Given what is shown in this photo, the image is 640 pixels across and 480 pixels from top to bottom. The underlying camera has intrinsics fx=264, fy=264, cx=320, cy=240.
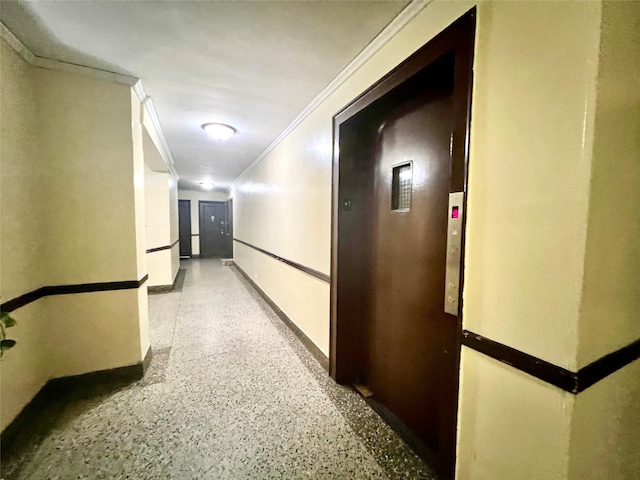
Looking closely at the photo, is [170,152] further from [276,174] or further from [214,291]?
[214,291]

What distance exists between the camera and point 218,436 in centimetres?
155

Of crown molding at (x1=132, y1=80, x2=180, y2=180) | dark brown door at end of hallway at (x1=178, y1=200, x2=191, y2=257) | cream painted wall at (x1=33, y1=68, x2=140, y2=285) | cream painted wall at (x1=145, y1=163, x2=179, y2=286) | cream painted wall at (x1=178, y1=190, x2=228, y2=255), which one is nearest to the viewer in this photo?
cream painted wall at (x1=33, y1=68, x2=140, y2=285)

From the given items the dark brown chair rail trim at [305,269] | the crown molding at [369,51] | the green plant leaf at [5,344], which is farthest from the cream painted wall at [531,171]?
the green plant leaf at [5,344]

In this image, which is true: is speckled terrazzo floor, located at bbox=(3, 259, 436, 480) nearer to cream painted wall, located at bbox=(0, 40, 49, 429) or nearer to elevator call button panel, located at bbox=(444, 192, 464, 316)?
cream painted wall, located at bbox=(0, 40, 49, 429)

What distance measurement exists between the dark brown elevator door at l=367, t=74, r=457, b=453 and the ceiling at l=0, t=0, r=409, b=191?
1.80 feet

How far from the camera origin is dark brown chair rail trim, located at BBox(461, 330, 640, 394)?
778 mm

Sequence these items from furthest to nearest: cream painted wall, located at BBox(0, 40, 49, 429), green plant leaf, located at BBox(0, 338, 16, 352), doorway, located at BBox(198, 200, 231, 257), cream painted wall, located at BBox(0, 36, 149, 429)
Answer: doorway, located at BBox(198, 200, 231, 257)
cream painted wall, located at BBox(0, 36, 149, 429)
cream painted wall, located at BBox(0, 40, 49, 429)
green plant leaf, located at BBox(0, 338, 16, 352)

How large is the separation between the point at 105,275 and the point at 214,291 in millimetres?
2888

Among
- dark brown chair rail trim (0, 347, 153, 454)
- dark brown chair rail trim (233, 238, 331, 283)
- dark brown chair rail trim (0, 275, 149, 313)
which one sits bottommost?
dark brown chair rail trim (0, 347, 153, 454)

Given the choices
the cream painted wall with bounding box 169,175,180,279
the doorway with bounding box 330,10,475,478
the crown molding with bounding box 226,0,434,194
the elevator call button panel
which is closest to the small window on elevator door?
the doorway with bounding box 330,10,475,478

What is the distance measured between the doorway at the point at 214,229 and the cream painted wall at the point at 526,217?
922 cm

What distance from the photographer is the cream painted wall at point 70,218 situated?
1.61 m

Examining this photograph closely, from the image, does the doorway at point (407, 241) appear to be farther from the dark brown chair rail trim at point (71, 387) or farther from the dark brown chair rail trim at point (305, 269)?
the dark brown chair rail trim at point (71, 387)

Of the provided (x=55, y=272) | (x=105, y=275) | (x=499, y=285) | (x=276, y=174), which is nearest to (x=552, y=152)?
(x=499, y=285)
